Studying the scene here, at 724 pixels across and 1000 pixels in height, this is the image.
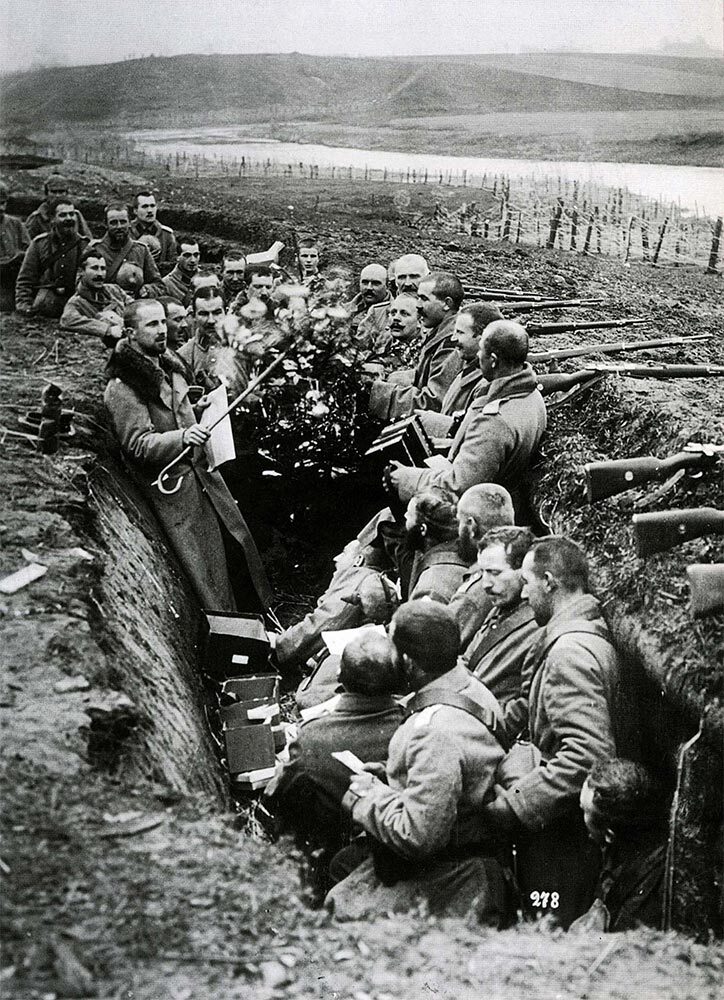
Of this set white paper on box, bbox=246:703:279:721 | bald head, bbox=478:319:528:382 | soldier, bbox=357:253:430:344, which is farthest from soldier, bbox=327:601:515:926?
soldier, bbox=357:253:430:344

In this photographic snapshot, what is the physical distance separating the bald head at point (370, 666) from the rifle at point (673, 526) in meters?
1.32

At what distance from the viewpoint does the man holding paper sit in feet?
19.2

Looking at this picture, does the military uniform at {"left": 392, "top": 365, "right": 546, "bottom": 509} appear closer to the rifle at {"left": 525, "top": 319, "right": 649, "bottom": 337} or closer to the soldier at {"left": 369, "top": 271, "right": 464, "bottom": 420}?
the soldier at {"left": 369, "top": 271, "right": 464, "bottom": 420}

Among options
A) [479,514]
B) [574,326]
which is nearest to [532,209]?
[574,326]

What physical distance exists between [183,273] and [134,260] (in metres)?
0.36

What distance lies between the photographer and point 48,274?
5977 mm

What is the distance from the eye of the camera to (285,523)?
623 centimetres

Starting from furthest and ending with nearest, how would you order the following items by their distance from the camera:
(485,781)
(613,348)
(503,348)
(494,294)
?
(494,294) < (613,348) < (503,348) < (485,781)

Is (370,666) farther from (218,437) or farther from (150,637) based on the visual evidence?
(218,437)

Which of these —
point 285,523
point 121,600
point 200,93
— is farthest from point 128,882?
point 200,93

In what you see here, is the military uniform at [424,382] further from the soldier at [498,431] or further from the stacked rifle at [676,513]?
the stacked rifle at [676,513]

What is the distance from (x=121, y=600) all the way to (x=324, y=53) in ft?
10.5

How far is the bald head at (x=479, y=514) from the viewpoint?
514cm

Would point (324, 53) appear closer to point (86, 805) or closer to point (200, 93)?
point (200, 93)
